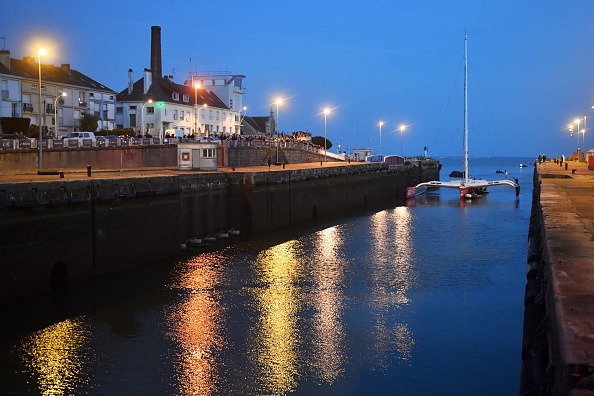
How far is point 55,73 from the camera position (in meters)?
86.8

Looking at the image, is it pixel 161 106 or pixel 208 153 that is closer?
pixel 208 153

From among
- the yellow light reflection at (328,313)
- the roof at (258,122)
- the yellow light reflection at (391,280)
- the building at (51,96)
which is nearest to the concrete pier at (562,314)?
the yellow light reflection at (391,280)

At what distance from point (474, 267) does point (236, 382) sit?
59.8 ft

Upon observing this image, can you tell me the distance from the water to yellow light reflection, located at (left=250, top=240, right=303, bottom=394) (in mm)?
50

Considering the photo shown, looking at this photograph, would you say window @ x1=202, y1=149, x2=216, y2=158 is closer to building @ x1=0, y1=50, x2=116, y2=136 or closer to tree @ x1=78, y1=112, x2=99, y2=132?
building @ x1=0, y1=50, x2=116, y2=136

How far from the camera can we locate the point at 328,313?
23703 mm

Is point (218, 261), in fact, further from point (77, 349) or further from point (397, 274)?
point (77, 349)

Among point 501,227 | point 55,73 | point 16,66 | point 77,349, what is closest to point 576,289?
point 77,349

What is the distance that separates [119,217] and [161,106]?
63.6 m

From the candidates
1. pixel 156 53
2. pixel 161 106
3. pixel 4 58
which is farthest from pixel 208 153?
pixel 156 53

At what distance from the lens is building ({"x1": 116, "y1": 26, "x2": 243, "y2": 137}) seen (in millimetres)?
92625

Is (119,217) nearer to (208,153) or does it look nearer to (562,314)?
(208,153)

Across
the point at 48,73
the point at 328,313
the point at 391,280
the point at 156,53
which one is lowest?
the point at 328,313

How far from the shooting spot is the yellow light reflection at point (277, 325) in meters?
17.5
